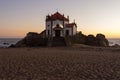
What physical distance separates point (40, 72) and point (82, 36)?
129 ft

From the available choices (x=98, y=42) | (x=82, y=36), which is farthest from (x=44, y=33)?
(x=98, y=42)

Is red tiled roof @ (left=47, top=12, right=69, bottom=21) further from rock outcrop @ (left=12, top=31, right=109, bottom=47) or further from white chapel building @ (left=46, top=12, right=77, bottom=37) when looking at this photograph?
rock outcrop @ (left=12, top=31, right=109, bottom=47)

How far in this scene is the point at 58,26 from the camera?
2063 inches

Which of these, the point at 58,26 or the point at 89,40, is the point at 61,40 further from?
the point at 89,40

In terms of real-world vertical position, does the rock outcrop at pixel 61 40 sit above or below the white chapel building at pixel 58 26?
below

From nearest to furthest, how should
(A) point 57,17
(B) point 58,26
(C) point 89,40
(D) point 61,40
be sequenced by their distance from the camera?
(D) point 61,40, (A) point 57,17, (B) point 58,26, (C) point 89,40

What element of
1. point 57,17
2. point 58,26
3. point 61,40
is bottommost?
point 61,40

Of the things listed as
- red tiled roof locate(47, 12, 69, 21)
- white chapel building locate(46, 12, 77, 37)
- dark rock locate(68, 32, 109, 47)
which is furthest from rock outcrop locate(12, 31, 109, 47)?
red tiled roof locate(47, 12, 69, 21)

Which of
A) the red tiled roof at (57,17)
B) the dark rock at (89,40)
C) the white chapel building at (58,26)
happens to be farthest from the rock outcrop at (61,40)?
the red tiled roof at (57,17)

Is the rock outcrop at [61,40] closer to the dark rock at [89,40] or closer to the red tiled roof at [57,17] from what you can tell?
the dark rock at [89,40]

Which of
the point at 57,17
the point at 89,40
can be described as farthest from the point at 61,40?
the point at 89,40

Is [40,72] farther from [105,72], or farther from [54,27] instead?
[54,27]

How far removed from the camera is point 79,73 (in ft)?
51.0

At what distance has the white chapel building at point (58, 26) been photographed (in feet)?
171
